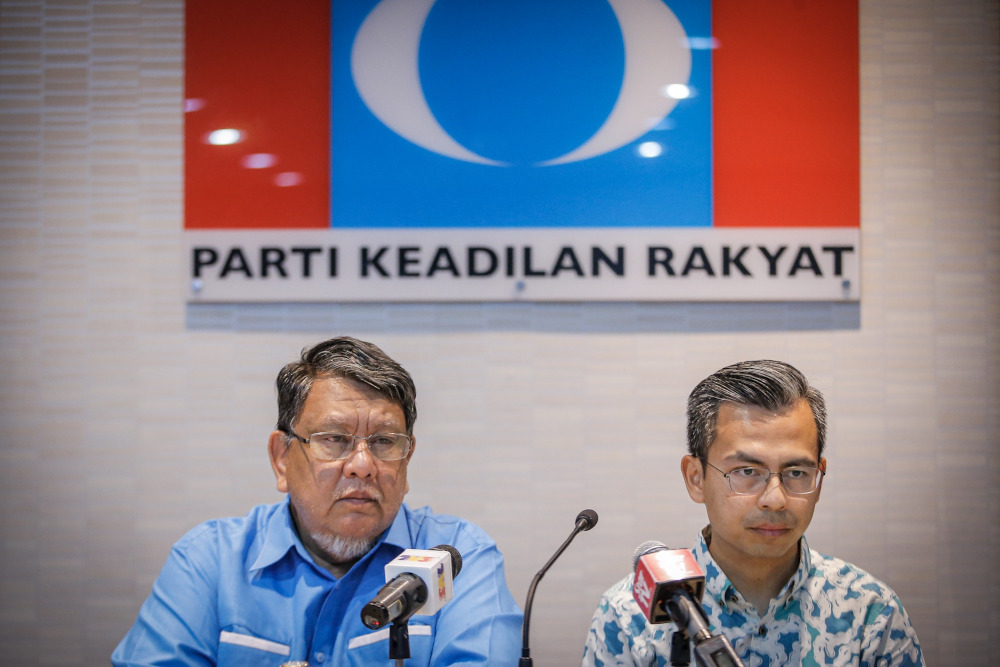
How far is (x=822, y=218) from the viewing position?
2.67 metres

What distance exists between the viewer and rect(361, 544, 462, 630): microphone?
1168mm

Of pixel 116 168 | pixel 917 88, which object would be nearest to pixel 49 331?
pixel 116 168

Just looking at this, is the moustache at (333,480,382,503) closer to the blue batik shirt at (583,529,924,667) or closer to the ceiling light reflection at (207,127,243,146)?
the blue batik shirt at (583,529,924,667)

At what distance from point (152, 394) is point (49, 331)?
46 centimetres

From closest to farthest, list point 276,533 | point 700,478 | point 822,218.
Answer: point 700,478 < point 276,533 < point 822,218

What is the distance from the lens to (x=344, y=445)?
6.14ft

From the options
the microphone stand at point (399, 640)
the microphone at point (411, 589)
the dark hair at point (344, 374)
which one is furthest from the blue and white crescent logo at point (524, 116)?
the microphone stand at point (399, 640)

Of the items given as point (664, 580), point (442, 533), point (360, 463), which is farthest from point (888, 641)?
point (360, 463)

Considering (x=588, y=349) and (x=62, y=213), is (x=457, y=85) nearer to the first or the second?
(x=588, y=349)

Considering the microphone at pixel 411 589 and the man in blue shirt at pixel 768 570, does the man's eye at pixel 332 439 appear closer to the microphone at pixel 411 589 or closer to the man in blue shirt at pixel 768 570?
the microphone at pixel 411 589

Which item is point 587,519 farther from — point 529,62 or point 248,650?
point 529,62

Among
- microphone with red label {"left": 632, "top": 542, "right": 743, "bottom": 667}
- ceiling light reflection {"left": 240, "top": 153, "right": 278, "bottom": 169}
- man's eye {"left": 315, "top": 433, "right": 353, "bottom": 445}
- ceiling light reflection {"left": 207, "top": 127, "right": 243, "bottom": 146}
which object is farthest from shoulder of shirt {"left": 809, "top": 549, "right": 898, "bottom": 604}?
ceiling light reflection {"left": 207, "top": 127, "right": 243, "bottom": 146}

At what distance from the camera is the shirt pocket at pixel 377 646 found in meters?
1.79

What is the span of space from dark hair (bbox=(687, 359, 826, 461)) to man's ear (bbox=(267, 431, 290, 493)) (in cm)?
103
